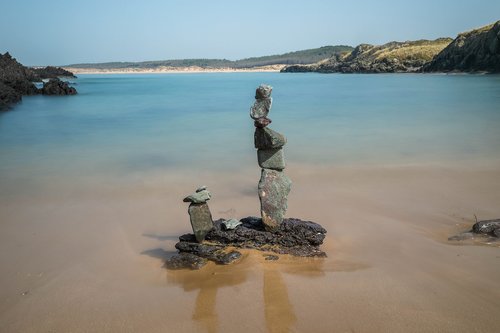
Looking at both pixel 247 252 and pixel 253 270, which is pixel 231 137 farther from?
pixel 253 270

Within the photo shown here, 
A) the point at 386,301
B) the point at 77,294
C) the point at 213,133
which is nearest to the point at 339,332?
the point at 386,301

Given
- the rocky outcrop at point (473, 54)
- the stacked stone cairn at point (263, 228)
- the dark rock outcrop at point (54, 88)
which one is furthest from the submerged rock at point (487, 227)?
the rocky outcrop at point (473, 54)

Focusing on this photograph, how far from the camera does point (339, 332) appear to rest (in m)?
4.97

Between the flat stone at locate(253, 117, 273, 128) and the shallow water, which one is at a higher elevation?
the flat stone at locate(253, 117, 273, 128)

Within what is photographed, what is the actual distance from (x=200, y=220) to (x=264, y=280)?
1.46 m

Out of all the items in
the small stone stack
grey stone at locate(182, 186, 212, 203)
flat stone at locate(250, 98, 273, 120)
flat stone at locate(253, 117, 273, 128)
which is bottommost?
the small stone stack

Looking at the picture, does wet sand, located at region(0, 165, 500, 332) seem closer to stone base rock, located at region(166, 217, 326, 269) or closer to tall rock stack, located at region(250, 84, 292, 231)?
stone base rock, located at region(166, 217, 326, 269)

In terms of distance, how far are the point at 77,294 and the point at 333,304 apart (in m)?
3.49

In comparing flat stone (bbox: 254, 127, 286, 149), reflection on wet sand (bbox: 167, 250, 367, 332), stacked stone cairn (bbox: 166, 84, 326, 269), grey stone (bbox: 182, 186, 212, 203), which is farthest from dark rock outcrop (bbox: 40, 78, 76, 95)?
reflection on wet sand (bbox: 167, 250, 367, 332)

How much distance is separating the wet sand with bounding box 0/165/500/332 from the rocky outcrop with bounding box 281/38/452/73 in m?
87.8

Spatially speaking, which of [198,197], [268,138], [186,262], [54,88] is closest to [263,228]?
[198,197]

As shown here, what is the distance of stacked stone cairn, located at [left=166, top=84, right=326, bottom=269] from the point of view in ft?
22.4

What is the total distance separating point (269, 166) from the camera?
23.7ft

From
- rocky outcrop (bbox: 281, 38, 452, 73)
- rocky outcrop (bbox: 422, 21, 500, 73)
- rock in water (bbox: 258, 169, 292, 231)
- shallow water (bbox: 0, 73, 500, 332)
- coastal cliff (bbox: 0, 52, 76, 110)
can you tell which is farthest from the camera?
rocky outcrop (bbox: 281, 38, 452, 73)
